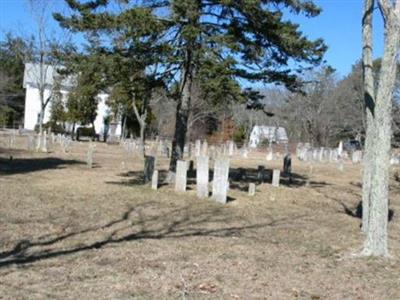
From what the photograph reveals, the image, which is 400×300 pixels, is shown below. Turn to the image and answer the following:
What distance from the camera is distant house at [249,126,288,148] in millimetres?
84500

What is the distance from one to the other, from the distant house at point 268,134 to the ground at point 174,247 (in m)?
68.3

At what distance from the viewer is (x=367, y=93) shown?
11.5 m

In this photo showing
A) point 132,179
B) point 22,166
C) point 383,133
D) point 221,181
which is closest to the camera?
point 383,133

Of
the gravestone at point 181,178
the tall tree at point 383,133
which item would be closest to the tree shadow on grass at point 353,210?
the gravestone at point 181,178

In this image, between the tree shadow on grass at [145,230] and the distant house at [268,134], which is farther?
the distant house at [268,134]

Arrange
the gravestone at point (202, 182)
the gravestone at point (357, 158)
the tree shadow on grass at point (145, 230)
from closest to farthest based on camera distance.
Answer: the tree shadow on grass at point (145, 230) → the gravestone at point (202, 182) → the gravestone at point (357, 158)

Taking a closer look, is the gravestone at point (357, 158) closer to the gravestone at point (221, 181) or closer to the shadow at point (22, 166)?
the shadow at point (22, 166)

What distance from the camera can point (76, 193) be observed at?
48.9ft

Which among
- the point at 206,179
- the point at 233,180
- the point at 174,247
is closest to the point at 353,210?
the point at 206,179

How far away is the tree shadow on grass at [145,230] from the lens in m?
8.09

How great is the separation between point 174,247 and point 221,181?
6.36m

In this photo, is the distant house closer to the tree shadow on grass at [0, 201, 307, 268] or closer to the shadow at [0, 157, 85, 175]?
the shadow at [0, 157, 85, 175]

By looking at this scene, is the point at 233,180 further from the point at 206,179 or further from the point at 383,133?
the point at 383,133

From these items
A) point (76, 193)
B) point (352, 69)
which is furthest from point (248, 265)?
point (352, 69)
